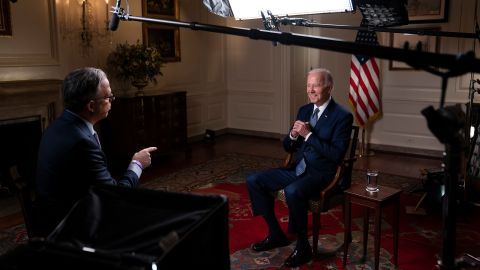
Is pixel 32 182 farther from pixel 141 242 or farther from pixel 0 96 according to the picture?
pixel 0 96

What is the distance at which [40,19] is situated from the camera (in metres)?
4.79

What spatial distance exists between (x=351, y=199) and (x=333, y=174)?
27cm

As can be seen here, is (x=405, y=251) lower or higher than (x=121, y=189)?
lower

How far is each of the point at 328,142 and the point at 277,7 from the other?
1505 millimetres

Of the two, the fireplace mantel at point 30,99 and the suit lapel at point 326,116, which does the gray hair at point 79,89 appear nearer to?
the suit lapel at point 326,116

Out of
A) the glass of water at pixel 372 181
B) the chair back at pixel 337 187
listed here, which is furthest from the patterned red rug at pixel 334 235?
the glass of water at pixel 372 181

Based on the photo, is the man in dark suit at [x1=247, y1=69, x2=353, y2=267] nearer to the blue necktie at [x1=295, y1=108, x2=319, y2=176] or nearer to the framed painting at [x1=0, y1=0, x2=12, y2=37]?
the blue necktie at [x1=295, y1=108, x2=319, y2=176]

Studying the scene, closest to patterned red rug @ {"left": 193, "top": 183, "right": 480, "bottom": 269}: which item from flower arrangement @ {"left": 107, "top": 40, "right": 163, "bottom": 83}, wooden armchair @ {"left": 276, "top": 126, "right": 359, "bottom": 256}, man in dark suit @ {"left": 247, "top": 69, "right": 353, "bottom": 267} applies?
man in dark suit @ {"left": 247, "top": 69, "right": 353, "bottom": 267}

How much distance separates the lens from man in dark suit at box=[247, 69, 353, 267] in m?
2.92

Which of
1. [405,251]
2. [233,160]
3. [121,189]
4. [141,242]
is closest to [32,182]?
[121,189]

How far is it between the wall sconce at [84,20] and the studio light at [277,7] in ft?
12.4

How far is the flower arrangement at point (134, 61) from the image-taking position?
17.8 ft

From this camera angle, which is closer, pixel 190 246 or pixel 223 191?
pixel 190 246

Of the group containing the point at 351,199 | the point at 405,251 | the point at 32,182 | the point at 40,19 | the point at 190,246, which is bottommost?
the point at 405,251
